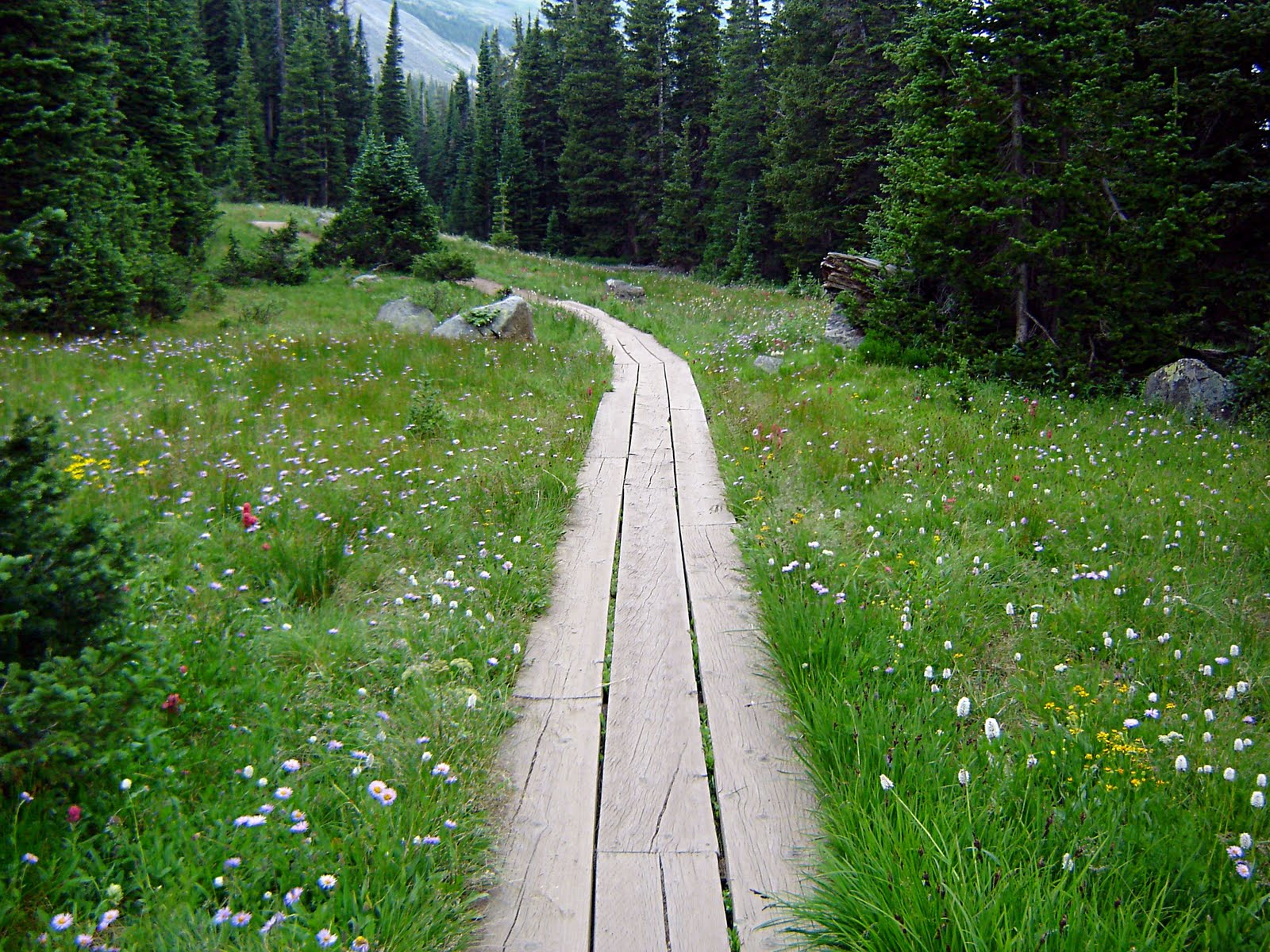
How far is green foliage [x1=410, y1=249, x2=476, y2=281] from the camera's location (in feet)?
76.1

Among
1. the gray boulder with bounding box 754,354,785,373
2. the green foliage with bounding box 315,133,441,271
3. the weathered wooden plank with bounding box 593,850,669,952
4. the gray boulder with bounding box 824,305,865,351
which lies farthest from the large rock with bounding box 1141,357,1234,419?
the green foliage with bounding box 315,133,441,271

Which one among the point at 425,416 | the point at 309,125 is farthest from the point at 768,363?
the point at 309,125

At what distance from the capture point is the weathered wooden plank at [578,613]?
3.97 metres

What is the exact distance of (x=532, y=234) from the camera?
51.5 m

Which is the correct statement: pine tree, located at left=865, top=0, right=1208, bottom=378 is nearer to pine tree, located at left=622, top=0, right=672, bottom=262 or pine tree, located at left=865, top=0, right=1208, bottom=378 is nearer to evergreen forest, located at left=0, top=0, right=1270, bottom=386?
evergreen forest, located at left=0, top=0, right=1270, bottom=386

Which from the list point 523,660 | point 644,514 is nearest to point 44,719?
point 523,660

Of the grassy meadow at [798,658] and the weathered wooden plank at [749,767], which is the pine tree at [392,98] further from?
the weathered wooden plank at [749,767]

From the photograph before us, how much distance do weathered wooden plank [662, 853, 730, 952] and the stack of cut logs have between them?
34.6ft

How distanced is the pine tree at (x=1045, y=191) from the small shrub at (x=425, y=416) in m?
7.04

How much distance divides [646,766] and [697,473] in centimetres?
432

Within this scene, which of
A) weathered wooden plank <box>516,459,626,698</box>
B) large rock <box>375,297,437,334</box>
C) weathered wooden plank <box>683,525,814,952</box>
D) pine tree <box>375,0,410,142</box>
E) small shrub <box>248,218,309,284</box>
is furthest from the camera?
pine tree <box>375,0,410,142</box>

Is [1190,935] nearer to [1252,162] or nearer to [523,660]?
[523,660]

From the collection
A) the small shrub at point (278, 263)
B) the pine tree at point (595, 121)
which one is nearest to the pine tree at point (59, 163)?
the small shrub at point (278, 263)

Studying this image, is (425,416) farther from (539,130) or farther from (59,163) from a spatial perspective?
(539,130)
